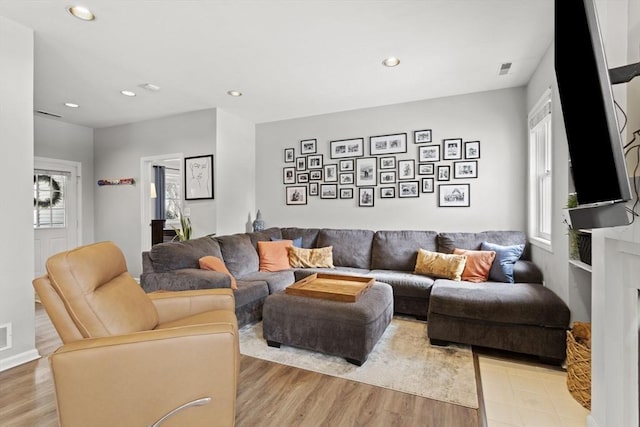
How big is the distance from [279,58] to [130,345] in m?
2.61

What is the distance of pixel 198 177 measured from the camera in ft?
14.3

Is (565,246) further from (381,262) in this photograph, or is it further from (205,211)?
(205,211)

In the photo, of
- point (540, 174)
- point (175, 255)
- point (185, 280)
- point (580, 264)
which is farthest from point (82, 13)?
point (540, 174)

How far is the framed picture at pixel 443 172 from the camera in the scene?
12.9ft

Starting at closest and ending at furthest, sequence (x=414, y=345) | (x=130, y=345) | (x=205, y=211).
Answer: (x=130, y=345) → (x=414, y=345) → (x=205, y=211)

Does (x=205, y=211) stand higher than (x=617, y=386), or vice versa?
(x=205, y=211)

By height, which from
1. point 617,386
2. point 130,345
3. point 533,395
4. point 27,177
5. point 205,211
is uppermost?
point 27,177

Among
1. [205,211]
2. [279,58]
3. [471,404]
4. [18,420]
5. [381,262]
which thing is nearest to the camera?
[18,420]

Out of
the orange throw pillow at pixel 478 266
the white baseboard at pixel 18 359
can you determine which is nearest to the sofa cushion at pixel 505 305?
the orange throw pillow at pixel 478 266

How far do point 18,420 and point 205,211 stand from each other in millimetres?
2951

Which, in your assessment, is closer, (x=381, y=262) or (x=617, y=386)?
(x=617, y=386)

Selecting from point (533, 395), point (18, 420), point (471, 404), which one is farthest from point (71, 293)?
point (533, 395)

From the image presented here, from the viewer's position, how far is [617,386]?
1360mm

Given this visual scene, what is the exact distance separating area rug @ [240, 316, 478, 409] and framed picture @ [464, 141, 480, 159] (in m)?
2.25
